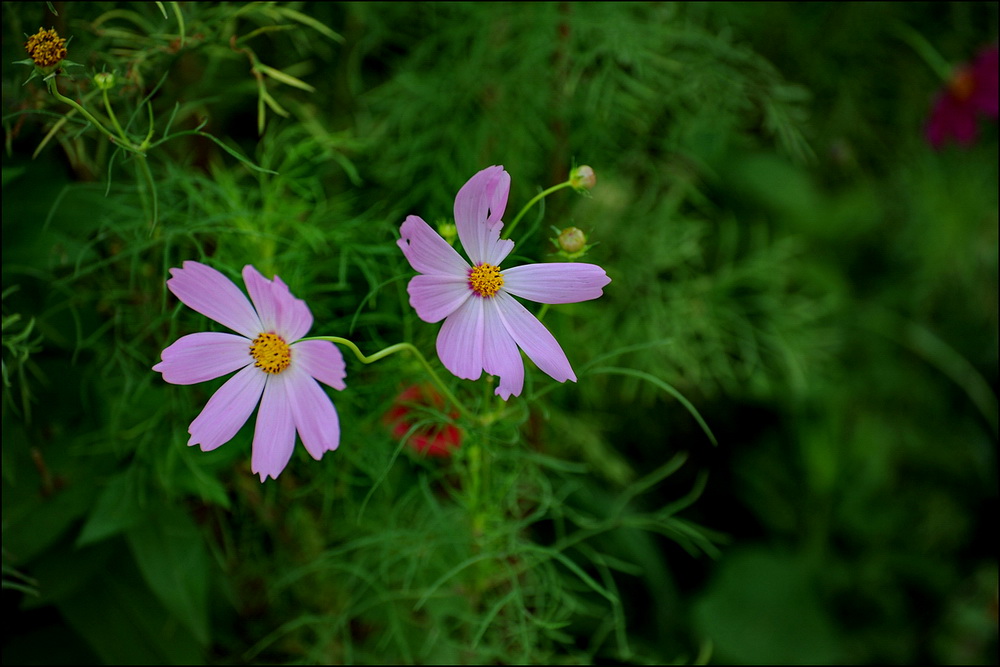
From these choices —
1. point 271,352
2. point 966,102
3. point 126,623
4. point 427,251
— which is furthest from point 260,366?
point 966,102

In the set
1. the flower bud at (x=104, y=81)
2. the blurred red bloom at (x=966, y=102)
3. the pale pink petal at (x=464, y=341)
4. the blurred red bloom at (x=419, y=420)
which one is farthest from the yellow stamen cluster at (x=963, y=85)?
the flower bud at (x=104, y=81)

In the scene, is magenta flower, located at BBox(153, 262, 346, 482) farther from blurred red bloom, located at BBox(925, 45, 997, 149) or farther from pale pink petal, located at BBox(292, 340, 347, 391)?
blurred red bloom, located at BBox(925, 45, 997, 149)

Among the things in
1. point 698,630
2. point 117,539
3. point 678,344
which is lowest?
point 698,630

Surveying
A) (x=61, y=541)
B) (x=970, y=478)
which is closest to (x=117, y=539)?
(x=61, y=541)

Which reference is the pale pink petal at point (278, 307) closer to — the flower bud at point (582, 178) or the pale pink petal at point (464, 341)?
the pale pink petal at point (464, 341)

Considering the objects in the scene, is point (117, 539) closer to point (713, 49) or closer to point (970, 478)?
point (713, 49)

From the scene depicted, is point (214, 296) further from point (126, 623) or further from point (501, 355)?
point (126, 623)
